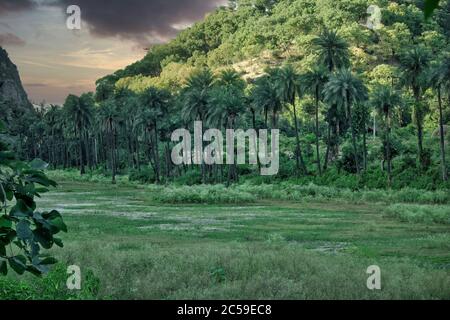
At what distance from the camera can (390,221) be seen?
38.2 m

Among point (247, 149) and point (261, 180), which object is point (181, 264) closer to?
point (261, 180)

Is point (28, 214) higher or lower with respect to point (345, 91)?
lower

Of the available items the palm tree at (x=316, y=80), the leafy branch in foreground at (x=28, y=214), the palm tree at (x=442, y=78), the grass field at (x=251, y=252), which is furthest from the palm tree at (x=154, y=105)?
the leafy branch in foreground at (x=28, y=214)

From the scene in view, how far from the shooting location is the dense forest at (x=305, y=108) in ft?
226

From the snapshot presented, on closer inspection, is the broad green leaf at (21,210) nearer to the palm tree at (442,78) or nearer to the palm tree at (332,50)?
the palm tree at (442,78)

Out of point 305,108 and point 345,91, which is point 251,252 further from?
point 305,108

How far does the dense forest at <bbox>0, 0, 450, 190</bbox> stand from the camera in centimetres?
6881

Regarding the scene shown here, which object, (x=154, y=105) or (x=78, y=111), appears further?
(x=78, y=111)

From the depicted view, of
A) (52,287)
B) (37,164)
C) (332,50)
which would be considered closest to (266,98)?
(332,50)
